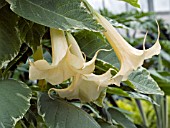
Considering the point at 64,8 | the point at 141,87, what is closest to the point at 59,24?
the point at 64,8

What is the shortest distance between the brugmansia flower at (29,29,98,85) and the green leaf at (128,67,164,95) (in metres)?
0.11

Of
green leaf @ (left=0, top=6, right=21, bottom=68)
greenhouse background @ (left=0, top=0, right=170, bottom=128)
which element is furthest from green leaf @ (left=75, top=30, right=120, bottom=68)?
green leaf @ (left=0, top=6, right=21, bottom=68)

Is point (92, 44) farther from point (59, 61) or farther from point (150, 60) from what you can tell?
point (150, 60)

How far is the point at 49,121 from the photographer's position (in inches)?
15.1

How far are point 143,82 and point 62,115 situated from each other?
5.1 inches

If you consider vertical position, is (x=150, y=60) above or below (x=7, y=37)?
below

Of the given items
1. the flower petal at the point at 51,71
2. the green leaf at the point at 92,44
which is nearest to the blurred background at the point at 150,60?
the green leaf at the point at 92,44

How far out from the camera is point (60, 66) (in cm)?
36

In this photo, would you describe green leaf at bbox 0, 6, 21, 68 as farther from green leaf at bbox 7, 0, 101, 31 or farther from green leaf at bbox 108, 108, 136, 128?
green leaf at bbox 108, 108, 136, 128

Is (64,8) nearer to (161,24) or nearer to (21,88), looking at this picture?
(21,88)

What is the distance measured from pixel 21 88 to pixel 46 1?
0.09 m

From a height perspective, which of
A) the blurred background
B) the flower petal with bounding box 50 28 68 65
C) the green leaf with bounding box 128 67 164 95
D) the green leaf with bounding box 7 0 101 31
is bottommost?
the blurred background

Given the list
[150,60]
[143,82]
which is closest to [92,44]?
[143,82]

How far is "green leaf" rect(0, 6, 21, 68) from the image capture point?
379 millimetres
